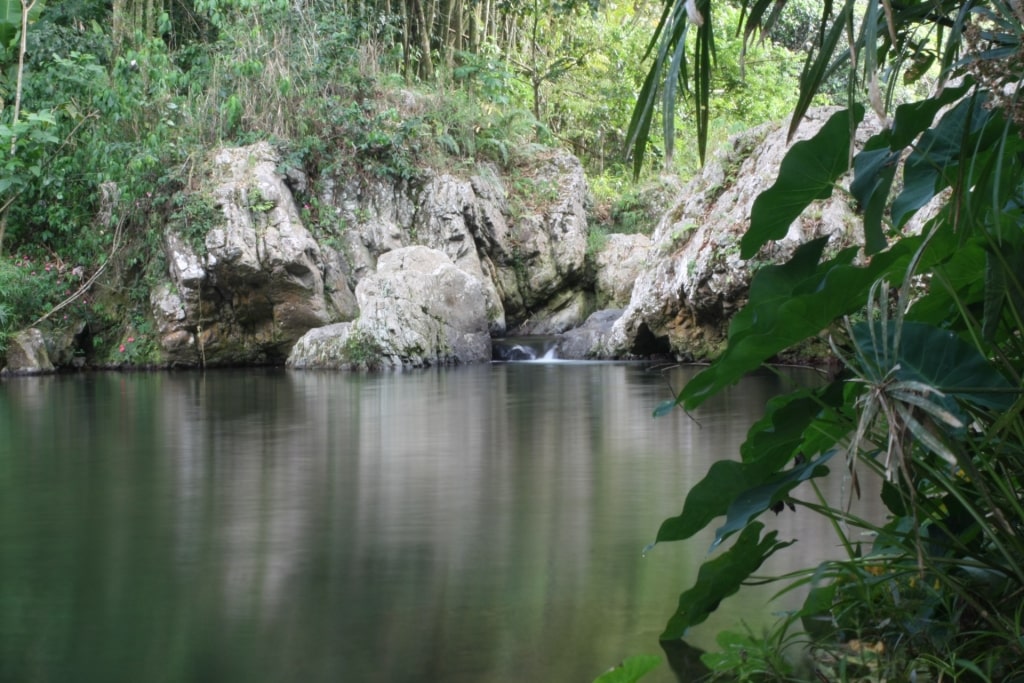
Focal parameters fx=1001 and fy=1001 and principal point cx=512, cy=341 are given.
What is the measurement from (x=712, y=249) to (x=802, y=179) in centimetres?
740

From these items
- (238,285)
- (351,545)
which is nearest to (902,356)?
(351,545)

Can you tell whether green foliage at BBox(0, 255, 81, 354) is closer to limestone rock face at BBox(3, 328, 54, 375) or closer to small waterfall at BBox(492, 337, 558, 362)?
limestone rock face at BBox(3, 328, 54, 375)

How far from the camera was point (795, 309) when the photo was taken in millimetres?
1334

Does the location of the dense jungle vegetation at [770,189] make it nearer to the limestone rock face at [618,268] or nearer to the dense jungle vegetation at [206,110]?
the dense jungle vegetation at [206,110]

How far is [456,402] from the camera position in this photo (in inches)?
272

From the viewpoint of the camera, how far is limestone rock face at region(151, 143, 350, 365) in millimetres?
11180

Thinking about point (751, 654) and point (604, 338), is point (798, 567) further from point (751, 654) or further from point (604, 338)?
point (604, 338)

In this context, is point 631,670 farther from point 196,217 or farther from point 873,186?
point 196,217

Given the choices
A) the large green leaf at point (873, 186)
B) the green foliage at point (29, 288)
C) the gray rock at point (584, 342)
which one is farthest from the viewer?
the gray rock at point (584, 342)

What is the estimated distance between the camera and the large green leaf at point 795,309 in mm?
1318

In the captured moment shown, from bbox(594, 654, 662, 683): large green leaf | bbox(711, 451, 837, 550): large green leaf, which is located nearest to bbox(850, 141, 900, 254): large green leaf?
bbox(711, 451, 837, 550): large green leaf

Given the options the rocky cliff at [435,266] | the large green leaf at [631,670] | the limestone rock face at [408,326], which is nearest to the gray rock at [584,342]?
the rocky cliff at [435,266]

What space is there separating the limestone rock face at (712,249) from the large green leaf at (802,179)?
21.5 feet

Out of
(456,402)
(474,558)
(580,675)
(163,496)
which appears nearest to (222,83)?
(456,402)
